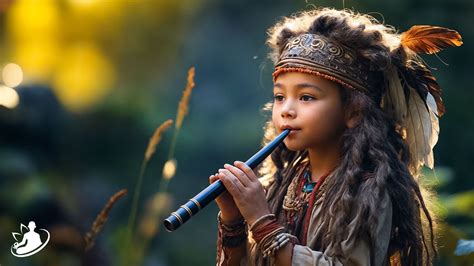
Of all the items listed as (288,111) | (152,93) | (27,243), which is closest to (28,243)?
(27,243)

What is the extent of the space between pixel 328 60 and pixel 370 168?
37 centimetres

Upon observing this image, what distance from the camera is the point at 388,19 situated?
6.00 m

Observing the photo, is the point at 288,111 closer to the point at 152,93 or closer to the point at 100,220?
the point at 100,220

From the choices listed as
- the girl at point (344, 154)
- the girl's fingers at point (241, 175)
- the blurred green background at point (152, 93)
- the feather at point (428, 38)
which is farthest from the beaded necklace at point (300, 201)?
the blurred green background at point (152, 93)

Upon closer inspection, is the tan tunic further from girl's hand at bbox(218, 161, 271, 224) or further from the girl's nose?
the girl's nose

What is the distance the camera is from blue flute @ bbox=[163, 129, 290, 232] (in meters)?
2.66

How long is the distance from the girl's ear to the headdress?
72 millimetres

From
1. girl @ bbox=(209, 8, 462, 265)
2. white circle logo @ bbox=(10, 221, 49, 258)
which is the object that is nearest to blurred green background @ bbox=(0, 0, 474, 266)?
white circle logo @ bbox=(10, 221, 49, 258)

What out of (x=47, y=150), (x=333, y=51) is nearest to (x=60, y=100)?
(x=47, y=150)

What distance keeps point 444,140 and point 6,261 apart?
3.12 m

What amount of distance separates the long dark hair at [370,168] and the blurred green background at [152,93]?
224 cm

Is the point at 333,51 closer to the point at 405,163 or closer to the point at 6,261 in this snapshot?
the point at 405,163

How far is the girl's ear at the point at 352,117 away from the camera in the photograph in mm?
2896

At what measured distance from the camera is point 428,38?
3.02 metres
